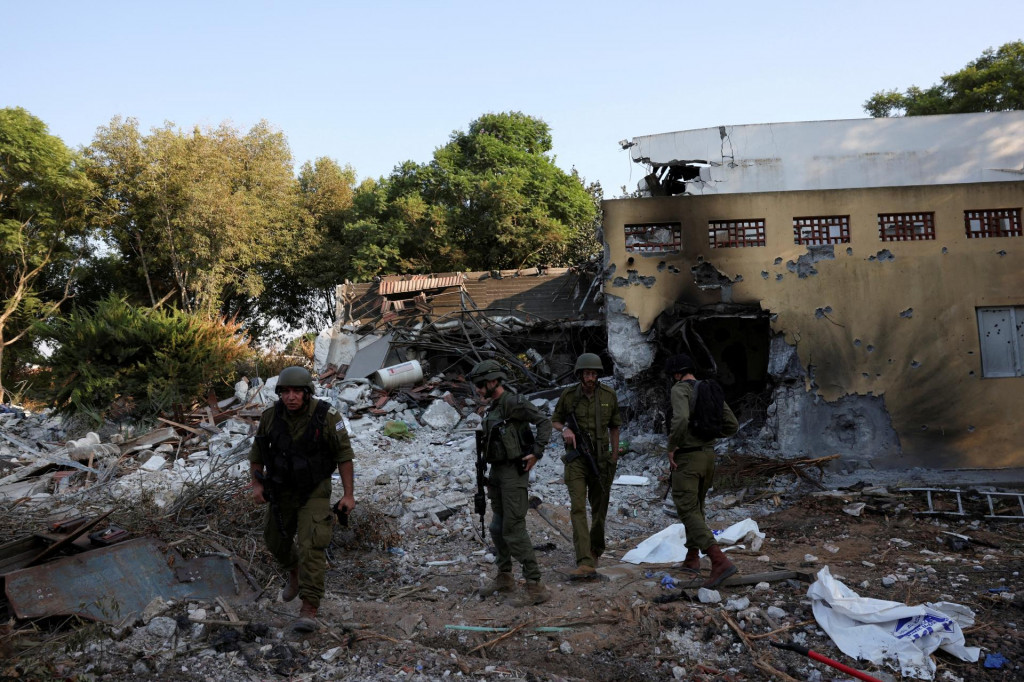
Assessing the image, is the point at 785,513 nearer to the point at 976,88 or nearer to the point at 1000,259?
the point at 1000,259

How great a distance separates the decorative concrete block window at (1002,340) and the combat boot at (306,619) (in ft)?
26.1

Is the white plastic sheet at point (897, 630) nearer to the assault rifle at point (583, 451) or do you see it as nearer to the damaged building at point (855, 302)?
the assault rifle at point (583, 451)

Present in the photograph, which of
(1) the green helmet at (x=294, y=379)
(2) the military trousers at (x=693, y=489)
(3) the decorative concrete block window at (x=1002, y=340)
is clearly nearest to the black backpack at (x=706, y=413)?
(2) the military trousers at (x=693, y=489)

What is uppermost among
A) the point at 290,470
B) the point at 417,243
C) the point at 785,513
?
the point at 417,243

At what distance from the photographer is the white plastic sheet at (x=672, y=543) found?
5.45 m

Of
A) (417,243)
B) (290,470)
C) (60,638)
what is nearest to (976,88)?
(417,243)

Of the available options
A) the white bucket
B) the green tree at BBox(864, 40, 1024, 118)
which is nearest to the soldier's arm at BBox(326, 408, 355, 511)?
the white bucket

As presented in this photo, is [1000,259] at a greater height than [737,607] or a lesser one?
greater

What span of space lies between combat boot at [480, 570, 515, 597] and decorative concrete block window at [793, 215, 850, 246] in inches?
231

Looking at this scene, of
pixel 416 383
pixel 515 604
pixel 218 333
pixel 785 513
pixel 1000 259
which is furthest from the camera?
pixel 416 383

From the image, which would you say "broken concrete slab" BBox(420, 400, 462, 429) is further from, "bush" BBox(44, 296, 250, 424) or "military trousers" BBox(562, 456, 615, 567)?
"military trousers" BBox(562, 456, 615, 567)

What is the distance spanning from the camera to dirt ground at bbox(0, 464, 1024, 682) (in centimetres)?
350

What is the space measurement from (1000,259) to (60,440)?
1382cm

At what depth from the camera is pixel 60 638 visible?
364 centimetres
